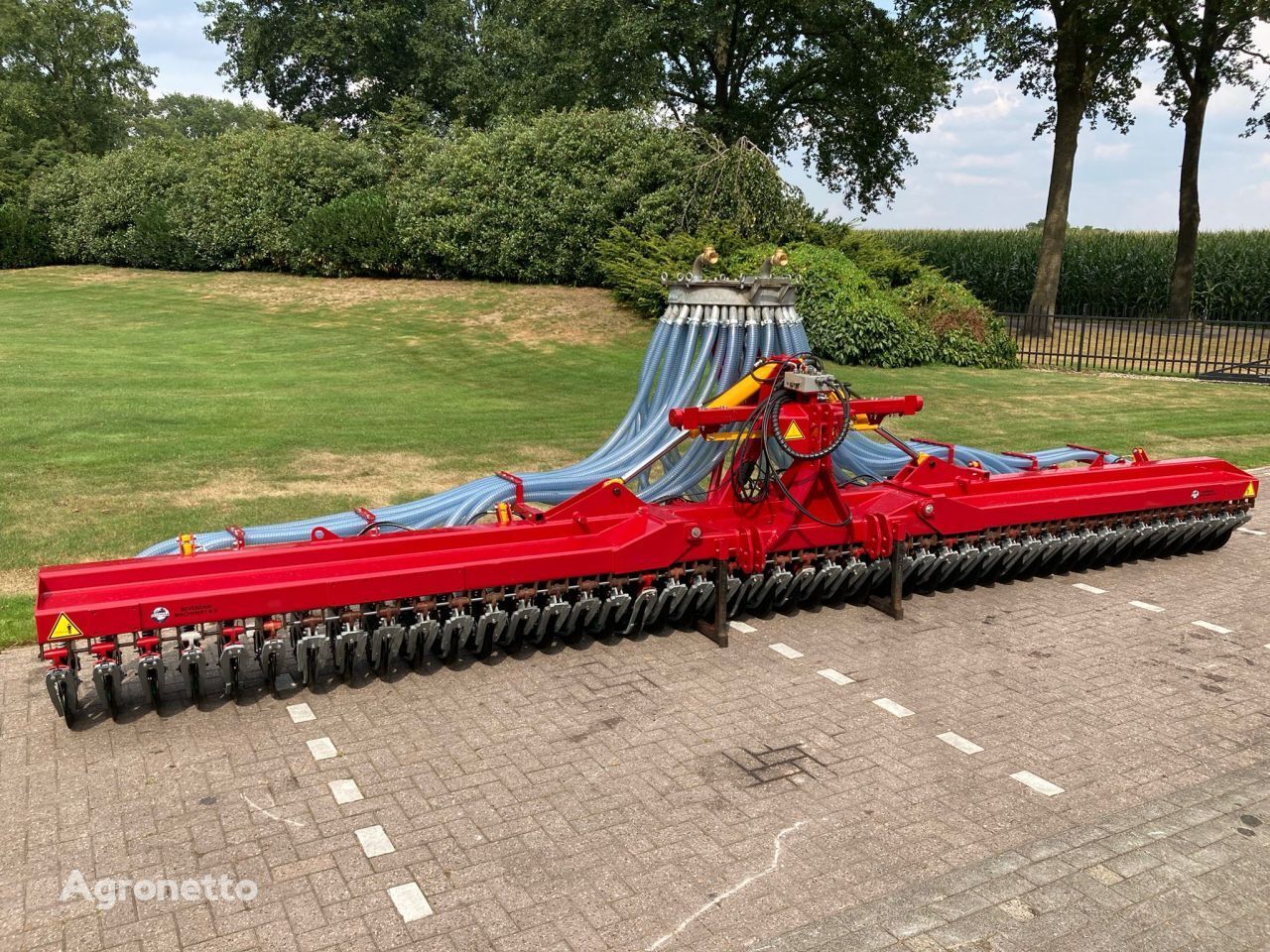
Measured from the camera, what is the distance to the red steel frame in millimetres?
4555

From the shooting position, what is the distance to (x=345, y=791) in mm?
4020

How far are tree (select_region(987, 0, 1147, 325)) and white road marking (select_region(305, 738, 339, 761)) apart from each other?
20.2m

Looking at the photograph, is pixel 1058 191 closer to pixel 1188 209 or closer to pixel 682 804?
pixel 1188 209

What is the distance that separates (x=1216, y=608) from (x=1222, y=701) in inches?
64.3

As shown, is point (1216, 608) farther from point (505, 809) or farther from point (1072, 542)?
point (505, 809)

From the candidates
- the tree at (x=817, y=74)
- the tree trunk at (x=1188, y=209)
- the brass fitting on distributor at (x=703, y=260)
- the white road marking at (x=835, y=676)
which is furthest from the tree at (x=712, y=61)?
the white road marking at (x=835, y=676)

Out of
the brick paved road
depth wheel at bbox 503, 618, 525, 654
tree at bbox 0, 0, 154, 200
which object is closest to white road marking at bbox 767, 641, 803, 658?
the brick paved road

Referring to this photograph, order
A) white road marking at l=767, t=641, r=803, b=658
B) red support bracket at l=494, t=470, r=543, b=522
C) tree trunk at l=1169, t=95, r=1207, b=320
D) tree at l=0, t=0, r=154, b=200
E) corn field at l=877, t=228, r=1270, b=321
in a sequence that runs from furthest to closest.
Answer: tree at l=0, t=0, r=154, b=200, corn field at l=877, t=228, r=1270, b=321, tree trunk at l=1169, t=95, r=1207, b=320, red support bracket at l=494, t=470, r=543, b=522, white road marking at l=767, t=641, r=803, b=658

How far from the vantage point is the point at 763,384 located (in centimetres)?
601

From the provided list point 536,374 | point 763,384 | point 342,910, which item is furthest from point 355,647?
point 536,374

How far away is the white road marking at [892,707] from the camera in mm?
4863

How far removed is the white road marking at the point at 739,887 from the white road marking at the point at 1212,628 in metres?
3.67

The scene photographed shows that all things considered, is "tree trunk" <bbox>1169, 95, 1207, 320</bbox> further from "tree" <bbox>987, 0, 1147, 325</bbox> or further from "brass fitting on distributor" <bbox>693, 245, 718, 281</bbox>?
"brass fitting on distributor" <bbox>693, 245, 718, 281</bbox>

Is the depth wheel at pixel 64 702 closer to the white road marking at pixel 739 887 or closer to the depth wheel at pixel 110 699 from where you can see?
the depth wheel at pixel 110 699
